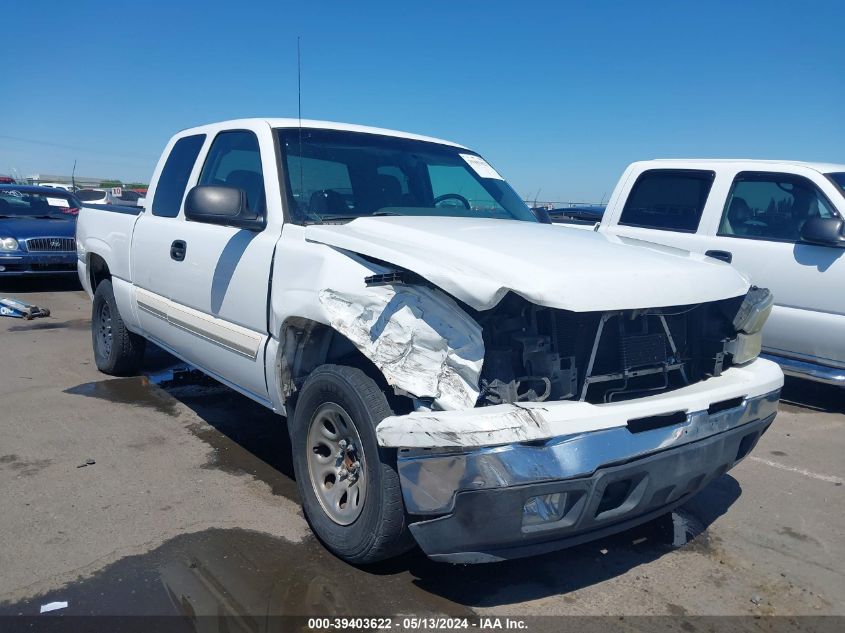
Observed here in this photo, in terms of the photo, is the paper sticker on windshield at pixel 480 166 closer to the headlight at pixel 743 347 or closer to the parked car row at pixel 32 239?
the headlight at pixel 743 347

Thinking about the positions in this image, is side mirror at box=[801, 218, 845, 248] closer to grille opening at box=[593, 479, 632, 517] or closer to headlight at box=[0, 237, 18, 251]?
grille opening at box=[593, 479, 632, 517]

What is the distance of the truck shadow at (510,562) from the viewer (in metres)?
3.04

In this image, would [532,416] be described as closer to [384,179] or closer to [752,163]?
[384,179]

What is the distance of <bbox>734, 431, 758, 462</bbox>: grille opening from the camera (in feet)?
10.4

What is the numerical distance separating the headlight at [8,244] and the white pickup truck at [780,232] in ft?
29.1

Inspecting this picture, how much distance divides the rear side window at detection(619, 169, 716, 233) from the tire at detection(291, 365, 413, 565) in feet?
15.1

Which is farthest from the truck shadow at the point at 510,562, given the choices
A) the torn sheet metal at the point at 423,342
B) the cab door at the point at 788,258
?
the cab door at the point at 788,258

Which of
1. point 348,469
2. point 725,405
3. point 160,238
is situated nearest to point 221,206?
point 160,238

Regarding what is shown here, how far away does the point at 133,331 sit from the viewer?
223 inches

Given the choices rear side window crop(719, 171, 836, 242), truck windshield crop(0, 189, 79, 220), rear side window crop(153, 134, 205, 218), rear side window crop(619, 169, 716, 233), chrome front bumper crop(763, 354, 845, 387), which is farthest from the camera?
truck windshield crop(0, 189, 79, 220)

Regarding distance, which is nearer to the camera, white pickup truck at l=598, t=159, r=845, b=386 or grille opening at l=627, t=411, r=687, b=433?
grille opening at l=627, t=411, r=687, b=433

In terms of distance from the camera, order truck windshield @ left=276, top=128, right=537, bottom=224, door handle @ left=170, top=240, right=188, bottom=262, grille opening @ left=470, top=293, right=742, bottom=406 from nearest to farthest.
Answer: grille opening @ left=470, top=293, right=742, bottom=406
truck windshield @ left=276, top=128, right=537, bottom=224
door handle @ left=170, top=240, right=188, bottom=262

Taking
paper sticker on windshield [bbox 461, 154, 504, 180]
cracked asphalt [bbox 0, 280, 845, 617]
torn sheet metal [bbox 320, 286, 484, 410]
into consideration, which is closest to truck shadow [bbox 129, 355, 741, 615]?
cracked asphalt [bbox 0, 280, 845, 617]

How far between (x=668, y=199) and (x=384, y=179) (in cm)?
368
